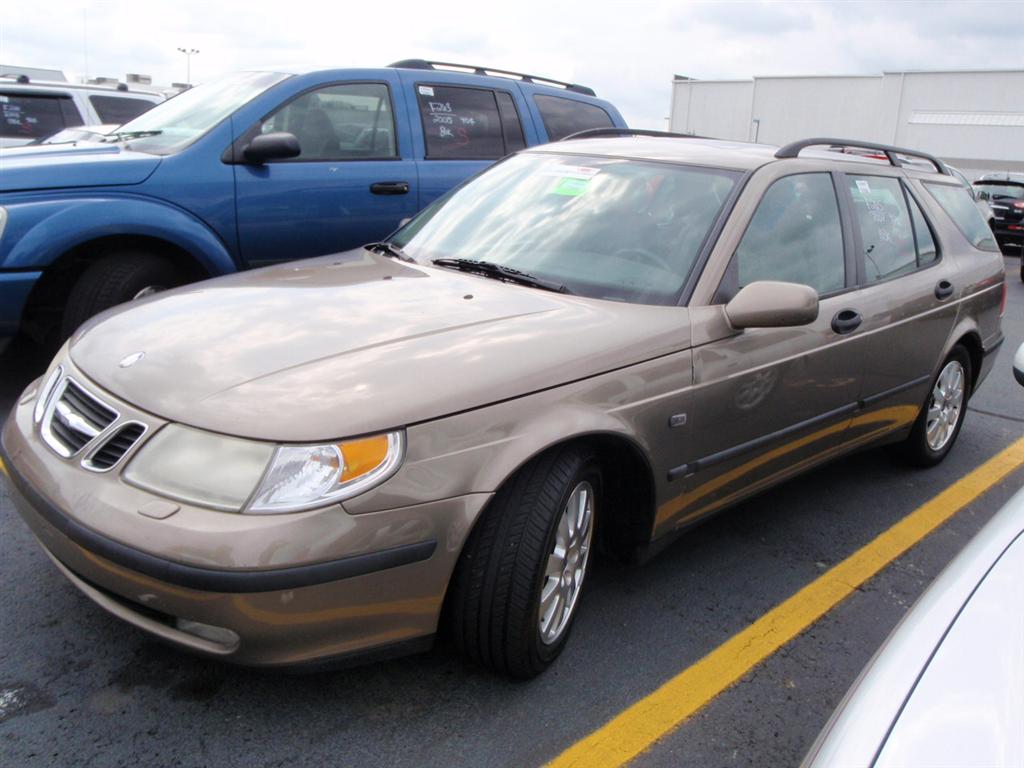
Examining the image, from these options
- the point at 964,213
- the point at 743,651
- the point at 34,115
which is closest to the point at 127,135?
the point at 743,651

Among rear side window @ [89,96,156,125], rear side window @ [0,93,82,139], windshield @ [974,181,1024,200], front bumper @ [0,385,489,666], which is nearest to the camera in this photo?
front bumper @ [0,385,489,666]

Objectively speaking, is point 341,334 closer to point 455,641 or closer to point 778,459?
point 455,641

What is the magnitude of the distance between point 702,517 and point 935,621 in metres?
1.44

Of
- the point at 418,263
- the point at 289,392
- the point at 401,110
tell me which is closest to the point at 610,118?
the point at 401,110

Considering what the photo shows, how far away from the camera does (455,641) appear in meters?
2.46

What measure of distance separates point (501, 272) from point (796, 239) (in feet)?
3.82

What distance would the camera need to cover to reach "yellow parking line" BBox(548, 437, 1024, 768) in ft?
7.76

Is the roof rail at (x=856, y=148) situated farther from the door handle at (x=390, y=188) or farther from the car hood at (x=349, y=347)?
the door handle at (x=390, y=188)

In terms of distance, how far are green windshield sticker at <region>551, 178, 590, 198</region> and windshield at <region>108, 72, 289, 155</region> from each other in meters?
2.39

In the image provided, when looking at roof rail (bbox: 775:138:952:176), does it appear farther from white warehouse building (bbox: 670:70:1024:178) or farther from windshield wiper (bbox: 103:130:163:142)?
white warehouse building (bbox: 670:70:1024:178)

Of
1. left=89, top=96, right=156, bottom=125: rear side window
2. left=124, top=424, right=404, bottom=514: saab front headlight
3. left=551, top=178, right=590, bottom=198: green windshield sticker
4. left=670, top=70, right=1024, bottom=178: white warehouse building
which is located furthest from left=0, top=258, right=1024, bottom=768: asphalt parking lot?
left=670, top=70, right=1024, bottom=178: white warehouse building

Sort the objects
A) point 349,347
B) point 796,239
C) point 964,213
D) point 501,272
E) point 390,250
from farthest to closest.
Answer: point 964,213
point 390,250
point 796,239
point 501,272
point 349,347

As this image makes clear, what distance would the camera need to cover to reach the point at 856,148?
4195 mm

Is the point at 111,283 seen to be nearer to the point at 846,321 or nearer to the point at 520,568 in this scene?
the point at 520,568
